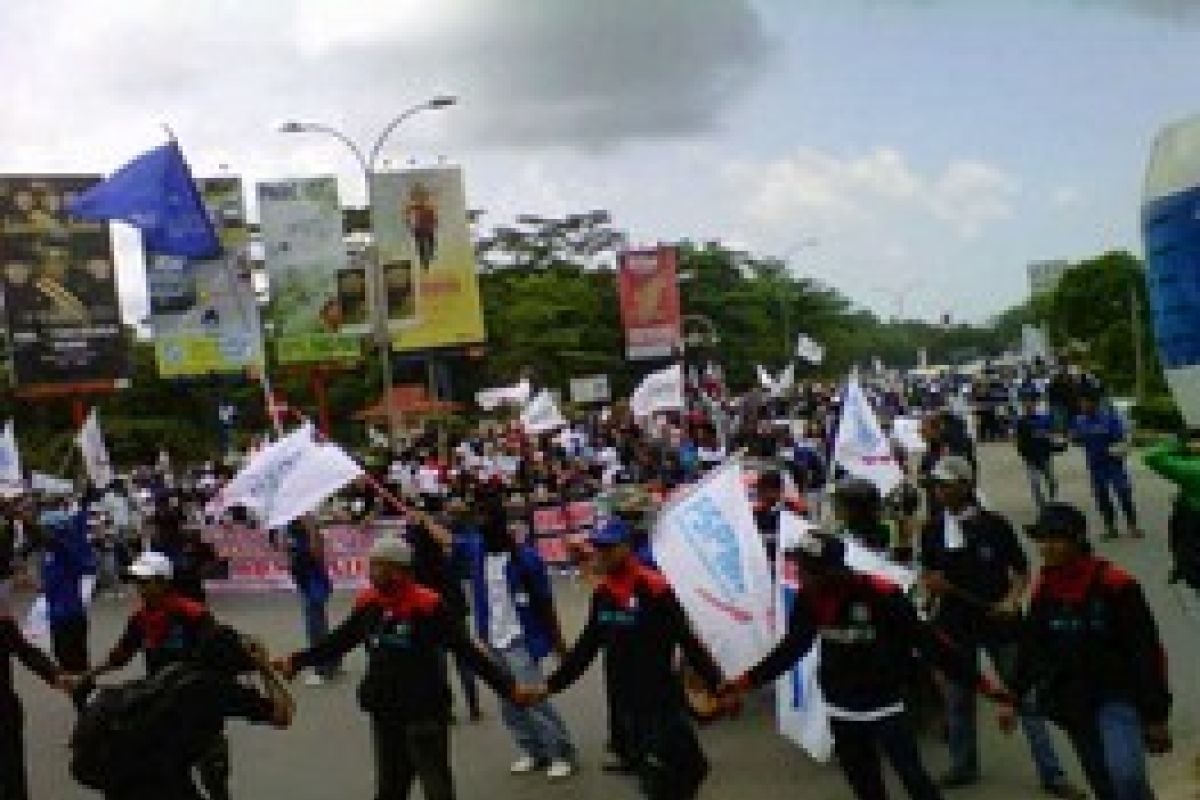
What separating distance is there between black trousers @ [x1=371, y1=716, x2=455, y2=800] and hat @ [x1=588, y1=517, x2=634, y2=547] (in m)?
1.05

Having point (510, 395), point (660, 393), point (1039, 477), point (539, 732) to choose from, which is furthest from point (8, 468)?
point (510, 395)

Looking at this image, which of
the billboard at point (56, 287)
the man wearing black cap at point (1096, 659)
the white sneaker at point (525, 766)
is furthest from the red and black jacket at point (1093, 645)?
the billboard at point (56, 287)

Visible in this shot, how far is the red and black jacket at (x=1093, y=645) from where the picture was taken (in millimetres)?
6406

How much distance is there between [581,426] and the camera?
37.3 meters

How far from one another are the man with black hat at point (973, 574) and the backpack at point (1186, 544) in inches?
51.2

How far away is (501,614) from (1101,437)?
951 centimetres

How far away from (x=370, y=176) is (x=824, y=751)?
25063mm

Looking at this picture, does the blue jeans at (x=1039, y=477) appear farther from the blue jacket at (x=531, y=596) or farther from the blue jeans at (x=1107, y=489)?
the blue jacket at (x=531, y=596)

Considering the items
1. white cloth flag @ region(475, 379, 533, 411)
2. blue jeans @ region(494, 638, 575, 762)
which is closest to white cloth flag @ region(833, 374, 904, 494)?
blue jeans @ region(494, 638, 575, 762)

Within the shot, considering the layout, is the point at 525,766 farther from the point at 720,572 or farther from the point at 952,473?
the point at 952,473

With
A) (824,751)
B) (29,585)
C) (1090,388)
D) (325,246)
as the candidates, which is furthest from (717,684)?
(325,246)

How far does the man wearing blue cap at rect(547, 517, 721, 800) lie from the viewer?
7.25 metres

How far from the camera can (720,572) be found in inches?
352

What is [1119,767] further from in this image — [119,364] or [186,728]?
[119,364]
